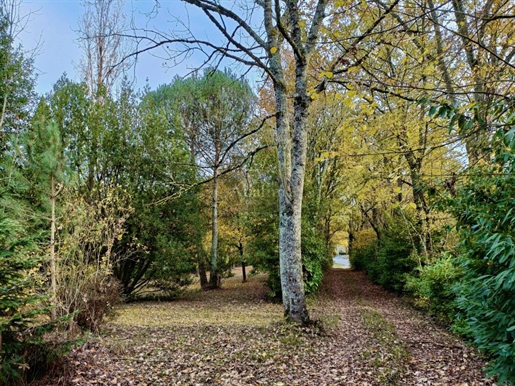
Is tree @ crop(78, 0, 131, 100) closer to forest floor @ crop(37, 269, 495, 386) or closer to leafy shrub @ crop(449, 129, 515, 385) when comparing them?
forest floor @ crop(37, 269, 495, 386)

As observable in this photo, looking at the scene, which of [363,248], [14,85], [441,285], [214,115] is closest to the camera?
[441,285]

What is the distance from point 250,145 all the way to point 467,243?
1069 centimetres

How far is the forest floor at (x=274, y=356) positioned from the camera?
344cm

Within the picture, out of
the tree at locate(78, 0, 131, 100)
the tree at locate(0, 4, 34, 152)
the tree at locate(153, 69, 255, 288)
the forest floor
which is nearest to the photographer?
the forest floor

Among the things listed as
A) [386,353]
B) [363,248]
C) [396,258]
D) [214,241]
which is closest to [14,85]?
[214,241]

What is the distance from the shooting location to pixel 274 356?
4.13 meters

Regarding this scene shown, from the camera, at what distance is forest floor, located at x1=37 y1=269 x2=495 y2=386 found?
3.44m

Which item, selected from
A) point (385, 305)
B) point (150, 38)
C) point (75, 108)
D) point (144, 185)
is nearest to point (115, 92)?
point (75, 108)

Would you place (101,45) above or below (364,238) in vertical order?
above

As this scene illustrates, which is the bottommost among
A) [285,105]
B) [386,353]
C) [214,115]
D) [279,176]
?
[386,353]

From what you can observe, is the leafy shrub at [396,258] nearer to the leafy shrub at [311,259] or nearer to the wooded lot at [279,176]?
the wooded lot at [279,176]

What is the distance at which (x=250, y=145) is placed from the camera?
1304 cm

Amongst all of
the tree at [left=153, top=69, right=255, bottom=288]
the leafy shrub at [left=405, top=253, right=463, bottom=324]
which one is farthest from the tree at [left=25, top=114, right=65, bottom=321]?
the tree at [left=153, top=69, right=255, bottom=288]

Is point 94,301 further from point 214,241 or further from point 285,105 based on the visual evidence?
point 214,241
